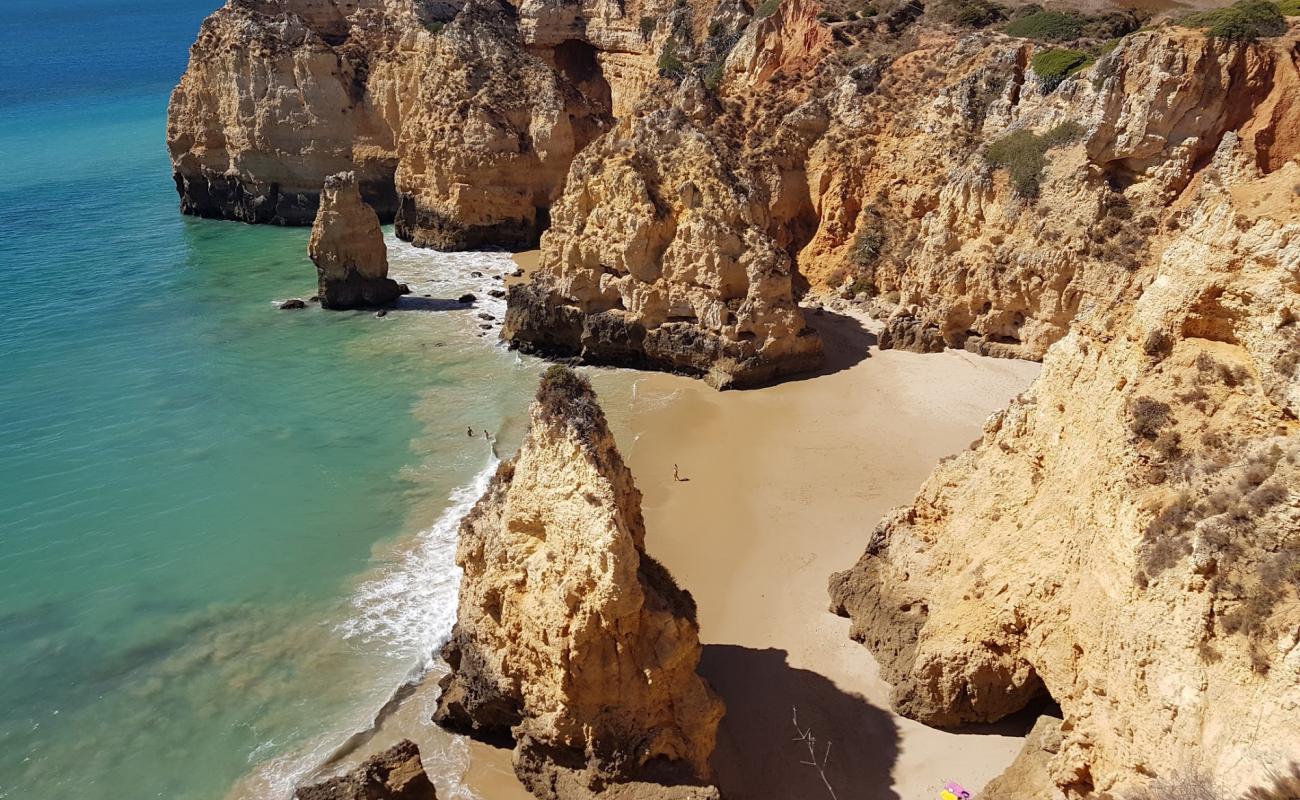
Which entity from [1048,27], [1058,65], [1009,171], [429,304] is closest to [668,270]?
[1009,171]

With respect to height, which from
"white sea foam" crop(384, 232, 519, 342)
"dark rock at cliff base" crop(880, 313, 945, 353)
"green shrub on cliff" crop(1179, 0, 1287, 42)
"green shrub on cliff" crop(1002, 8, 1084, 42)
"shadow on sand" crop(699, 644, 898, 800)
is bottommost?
"shadow on sand" crop(699, 644, 898, 800)

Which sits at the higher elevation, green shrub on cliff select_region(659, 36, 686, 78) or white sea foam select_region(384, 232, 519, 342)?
green shrub on cliff select_region(659, 36, 686, 78)

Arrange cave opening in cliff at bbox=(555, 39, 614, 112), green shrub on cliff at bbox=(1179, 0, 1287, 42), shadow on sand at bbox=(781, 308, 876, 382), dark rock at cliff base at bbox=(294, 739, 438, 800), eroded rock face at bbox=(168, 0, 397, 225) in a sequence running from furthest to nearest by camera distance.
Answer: cave opening in cliff at bbox=(555, 39, 614, 112)
eroded rock face at bbox=(168, 0, 397, 225)
shadow on sand at bbox=(781, 308, 876, 382)
green shrub on cliff at bbox=(1179, 0, 1287, 42)
dark rock at cliff base at bbox=(294, 739, 438, 800)

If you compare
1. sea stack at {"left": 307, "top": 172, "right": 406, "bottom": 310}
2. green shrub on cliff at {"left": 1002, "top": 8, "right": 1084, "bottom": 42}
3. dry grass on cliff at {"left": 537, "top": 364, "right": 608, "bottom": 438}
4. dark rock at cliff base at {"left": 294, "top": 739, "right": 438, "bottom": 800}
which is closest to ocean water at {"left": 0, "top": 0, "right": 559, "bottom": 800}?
sea stack at {"left": 307, "top": 172, "right": 406, "bottom": 310}

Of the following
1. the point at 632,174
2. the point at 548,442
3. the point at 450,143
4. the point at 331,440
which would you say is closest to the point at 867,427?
the point at 632,174

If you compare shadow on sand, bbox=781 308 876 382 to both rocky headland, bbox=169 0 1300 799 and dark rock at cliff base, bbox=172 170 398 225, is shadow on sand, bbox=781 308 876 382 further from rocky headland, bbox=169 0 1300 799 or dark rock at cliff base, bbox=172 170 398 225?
dark rock at cliff base, bbox=172 170 398 225

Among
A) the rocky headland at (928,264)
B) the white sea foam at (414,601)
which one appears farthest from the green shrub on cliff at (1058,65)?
the white sea foam at (414,601)

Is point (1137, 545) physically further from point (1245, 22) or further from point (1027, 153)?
point (1245, 22)

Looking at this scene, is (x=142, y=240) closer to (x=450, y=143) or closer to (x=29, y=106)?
(x=450, y=143)
